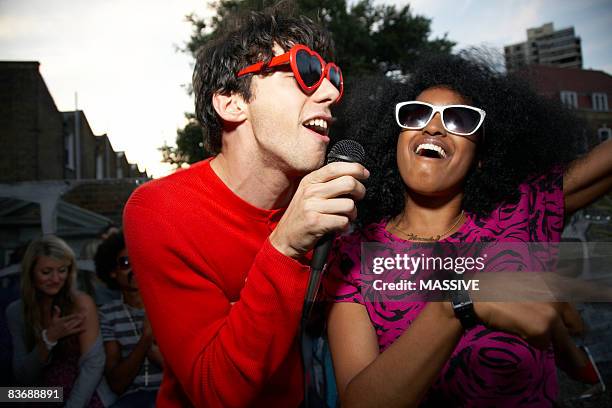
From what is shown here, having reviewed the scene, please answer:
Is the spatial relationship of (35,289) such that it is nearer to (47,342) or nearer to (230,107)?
(47,342)

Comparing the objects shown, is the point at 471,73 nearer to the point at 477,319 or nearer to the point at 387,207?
the point at 387,207

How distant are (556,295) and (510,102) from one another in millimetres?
1012

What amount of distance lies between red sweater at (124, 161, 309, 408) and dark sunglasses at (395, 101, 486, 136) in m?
0.58

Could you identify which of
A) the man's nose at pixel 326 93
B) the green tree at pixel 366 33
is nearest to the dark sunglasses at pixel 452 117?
the man's nose at pixel 326 93

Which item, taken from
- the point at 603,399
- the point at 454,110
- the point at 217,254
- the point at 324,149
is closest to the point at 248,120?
the point at 324,149

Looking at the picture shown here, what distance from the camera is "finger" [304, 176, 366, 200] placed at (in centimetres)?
97

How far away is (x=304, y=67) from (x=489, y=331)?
38.7 inches

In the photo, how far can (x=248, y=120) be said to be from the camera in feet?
4.91

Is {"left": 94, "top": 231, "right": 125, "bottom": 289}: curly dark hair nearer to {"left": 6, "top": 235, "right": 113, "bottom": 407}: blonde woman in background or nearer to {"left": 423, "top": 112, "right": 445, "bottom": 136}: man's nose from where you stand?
{"left": 6, "top": 235, "right": 113, "bottom": 407}: blonde woman in background

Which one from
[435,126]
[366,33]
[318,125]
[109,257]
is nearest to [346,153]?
[318,125]

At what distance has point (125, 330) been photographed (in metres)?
3.16

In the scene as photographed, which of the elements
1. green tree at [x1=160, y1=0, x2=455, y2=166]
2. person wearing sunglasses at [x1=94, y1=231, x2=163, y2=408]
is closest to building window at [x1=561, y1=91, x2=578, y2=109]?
person wearing sunglasses at [x1=94, y1=231, x2=163, y2=408]

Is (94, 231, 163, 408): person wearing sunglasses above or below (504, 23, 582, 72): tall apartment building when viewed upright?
below

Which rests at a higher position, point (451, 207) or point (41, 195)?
point (41, 195)
